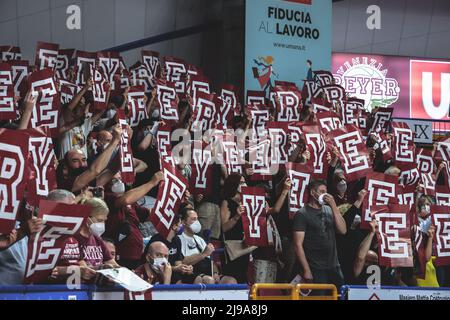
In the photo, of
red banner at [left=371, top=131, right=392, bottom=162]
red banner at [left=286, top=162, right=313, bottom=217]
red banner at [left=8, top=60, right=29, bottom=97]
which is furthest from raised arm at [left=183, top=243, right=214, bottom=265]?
red banner at [left=371, top=131, right=392, bottom=162]

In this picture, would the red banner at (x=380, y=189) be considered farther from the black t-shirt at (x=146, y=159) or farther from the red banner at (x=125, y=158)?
the red banner at (x=125, y=158)

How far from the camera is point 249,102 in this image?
13.3 meters

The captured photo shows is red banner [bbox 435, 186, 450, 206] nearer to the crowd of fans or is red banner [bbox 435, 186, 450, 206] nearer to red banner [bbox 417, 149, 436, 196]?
the crowd of fans

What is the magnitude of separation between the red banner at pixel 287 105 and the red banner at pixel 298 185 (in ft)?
9.71

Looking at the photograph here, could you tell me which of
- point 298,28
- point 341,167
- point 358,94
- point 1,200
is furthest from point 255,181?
point 358,94

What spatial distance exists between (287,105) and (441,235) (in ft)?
10.8

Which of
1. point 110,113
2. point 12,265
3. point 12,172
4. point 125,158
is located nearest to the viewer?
point 12,265

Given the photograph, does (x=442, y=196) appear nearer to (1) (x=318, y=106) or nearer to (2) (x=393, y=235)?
(2) (x=393, y=235)

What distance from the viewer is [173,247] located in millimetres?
8352

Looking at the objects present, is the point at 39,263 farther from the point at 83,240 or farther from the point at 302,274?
the point at 302,274

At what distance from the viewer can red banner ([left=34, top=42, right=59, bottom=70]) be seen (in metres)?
11.2

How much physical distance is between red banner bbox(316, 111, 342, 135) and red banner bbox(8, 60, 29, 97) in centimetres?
369

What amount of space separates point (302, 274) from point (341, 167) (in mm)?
2109

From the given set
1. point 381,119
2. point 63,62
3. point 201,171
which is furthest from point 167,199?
point 381,119
